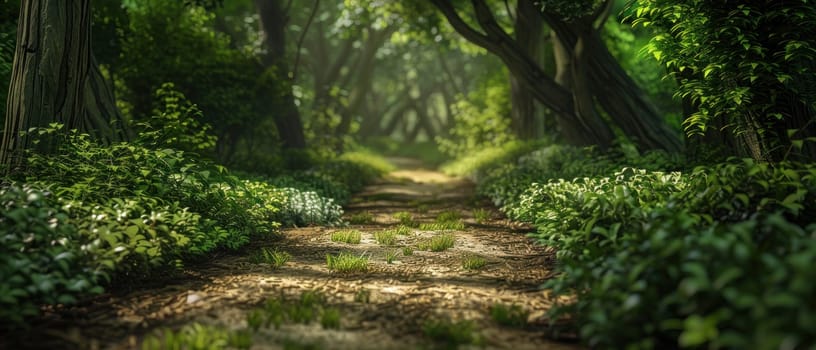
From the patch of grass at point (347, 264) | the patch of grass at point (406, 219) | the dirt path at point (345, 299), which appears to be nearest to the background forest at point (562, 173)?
the dirt path at point (345, 299)

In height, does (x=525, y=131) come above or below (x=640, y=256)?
above

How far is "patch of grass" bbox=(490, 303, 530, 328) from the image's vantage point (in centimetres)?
354

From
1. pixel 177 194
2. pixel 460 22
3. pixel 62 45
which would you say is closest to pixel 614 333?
pixel 177 194

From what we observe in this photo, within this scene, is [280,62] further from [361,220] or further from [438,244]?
[438,244]

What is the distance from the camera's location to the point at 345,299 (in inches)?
159

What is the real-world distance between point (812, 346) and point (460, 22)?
8750 mm

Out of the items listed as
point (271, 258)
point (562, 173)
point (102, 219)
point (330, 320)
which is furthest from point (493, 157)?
point (330, 320)

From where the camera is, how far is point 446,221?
8.09m

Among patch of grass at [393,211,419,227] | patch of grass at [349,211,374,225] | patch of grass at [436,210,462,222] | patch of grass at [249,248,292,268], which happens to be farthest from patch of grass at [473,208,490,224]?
patch of grass at [249,248,292,268]

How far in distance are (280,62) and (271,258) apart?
32.8 feet

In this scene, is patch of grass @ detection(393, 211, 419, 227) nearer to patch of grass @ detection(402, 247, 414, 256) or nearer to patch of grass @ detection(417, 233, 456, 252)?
patch of grass @ detection(417, 233, 456, 252)

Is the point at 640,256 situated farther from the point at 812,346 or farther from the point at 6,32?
the point at 6,32

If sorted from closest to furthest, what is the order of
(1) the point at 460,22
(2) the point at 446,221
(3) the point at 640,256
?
(3) the point at 640,256 → (2) the point at 446,221 → (1) the point at 460,22

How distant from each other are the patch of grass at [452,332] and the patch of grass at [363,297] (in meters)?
0.64
